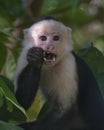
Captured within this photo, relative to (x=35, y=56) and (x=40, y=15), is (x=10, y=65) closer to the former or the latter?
(x=40, y=15)

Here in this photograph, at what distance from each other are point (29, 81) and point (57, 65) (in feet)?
0.56

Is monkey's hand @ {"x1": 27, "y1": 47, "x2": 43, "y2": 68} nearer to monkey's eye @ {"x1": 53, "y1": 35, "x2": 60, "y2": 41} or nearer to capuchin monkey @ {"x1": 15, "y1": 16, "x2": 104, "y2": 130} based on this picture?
capuchin monkey @ {"x1": 15, "y1": 16, "x2": 104, "y2": 130}

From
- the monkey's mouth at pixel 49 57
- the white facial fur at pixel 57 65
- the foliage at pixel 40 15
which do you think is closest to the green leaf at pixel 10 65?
the foliage at pixel 40 15

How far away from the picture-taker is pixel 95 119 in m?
2.06

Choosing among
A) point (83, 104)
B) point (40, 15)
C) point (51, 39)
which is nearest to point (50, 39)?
point (51, 39)

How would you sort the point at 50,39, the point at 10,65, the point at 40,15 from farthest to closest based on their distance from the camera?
1. the point at 40,15
2. the point at 10,65
3. the point at 50,39

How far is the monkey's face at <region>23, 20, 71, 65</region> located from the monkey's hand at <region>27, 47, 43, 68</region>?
0.11 feet

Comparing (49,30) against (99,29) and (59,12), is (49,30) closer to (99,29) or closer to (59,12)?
(59,12)

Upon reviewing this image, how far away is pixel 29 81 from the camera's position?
195 cm

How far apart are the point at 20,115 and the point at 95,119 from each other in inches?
13.7

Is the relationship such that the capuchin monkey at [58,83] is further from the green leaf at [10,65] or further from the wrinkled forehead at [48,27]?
the green leaf at [10,65]

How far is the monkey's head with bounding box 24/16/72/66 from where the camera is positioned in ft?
6.35

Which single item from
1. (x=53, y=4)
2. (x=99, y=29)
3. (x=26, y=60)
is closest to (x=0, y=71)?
(x=26, y=60)

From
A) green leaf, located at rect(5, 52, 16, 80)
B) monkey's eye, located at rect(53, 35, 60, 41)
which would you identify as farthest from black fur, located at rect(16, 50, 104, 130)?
green leaf, located at rect(5, 52, 16, 80)
